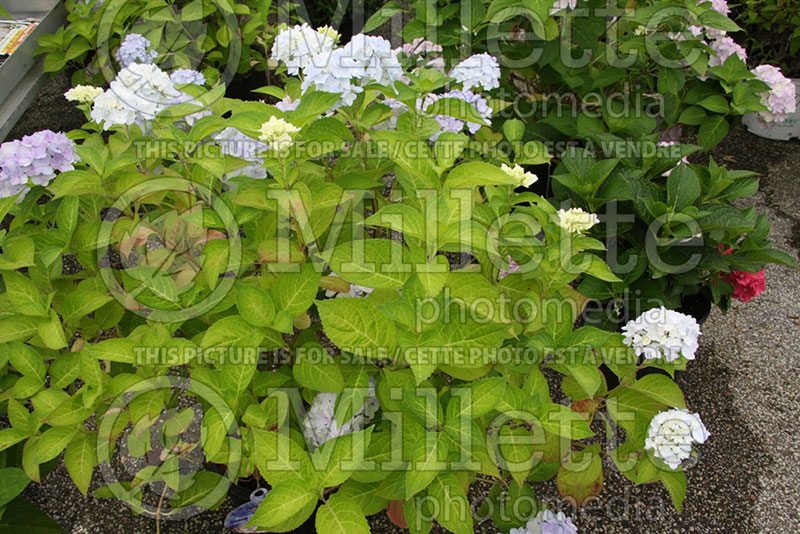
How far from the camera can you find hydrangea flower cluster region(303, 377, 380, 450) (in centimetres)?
114

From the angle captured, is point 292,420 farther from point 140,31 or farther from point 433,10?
point 140,31

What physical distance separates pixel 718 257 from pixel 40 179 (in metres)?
1.60

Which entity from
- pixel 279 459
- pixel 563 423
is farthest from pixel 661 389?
pixel 279 459

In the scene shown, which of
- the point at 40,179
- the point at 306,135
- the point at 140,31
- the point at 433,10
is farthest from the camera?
the point at 140,31

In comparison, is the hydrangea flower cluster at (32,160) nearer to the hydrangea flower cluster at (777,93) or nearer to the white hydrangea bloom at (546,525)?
the white hydrangea bloom at (546,525)

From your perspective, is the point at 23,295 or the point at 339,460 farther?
the point at 23,295

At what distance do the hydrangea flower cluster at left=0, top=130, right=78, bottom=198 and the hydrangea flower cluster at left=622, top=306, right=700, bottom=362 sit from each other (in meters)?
1.16

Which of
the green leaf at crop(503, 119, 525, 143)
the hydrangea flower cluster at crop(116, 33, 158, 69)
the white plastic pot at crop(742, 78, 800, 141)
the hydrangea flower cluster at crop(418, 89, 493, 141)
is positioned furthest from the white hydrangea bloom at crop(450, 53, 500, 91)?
the white plastic pot at crop(742, 78, 800, 141)

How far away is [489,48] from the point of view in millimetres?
1945

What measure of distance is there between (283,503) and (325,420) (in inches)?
12.0

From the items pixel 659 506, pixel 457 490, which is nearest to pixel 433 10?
pixel 457 490

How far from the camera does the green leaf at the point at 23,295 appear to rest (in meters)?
1.03

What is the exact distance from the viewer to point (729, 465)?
173 cm

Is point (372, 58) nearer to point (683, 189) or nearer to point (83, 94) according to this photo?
point (83, 94)
